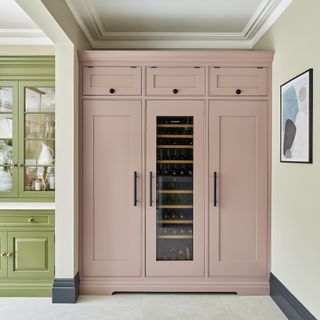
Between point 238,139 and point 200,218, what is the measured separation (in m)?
0.87

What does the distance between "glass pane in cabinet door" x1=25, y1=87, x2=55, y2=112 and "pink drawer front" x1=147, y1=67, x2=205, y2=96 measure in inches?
43.6

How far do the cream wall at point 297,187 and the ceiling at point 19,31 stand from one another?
2355 millimetres

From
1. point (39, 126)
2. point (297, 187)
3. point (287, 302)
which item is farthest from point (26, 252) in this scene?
point (297, 187)

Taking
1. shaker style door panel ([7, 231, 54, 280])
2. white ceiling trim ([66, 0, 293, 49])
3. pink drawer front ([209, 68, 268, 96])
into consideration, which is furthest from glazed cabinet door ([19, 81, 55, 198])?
pink drawer front ([209, 68, 268, 96])

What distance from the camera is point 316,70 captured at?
221cm

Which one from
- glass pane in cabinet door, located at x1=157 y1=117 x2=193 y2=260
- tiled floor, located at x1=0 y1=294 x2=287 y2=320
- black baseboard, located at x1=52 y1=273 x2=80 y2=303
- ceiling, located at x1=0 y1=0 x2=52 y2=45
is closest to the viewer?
tiled floor, located at x1=0 y1=294 x2=287 y2=320

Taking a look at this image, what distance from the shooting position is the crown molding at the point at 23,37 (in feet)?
10.7

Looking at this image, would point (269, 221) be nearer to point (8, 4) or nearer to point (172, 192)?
point (172, 192)

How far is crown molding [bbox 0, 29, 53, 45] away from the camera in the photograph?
10.7ft

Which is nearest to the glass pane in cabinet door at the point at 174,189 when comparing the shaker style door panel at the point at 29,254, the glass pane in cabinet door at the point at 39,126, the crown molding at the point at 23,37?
the shaker style door panel at the point at 29,254

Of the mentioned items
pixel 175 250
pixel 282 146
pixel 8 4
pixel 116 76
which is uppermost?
pixel 8 4

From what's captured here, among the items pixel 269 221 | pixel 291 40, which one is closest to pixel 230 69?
pixel 291 40

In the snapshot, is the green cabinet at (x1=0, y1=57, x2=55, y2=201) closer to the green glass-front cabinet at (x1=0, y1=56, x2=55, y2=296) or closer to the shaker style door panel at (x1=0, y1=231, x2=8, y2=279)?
the green glass-front cabinet at (x1=0, y1=56, x2=55, y2=296)

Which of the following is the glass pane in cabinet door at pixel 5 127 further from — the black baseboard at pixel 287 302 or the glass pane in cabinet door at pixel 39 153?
the black baseboard at pixel 287 302
